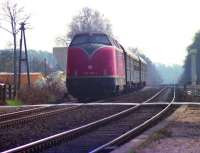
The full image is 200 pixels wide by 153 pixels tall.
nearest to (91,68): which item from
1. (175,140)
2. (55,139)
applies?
(175,140)

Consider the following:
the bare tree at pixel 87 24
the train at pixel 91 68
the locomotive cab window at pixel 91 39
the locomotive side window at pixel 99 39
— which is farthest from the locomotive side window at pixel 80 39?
the bare tree at pixel 87 24

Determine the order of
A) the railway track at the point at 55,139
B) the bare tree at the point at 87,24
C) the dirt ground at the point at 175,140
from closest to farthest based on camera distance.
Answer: the railway track at the point at 55,139 < the dirt ground at the point at 175,140 < the bare tree at the point at 87,24

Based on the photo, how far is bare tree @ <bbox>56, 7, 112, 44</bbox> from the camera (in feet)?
327

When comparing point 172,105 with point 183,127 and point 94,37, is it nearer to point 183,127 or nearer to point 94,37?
point 94,37

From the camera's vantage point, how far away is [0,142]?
1294cm

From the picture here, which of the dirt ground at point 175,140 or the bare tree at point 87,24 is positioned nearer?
the dirt ground at point 175,140

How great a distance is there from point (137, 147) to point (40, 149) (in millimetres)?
1969

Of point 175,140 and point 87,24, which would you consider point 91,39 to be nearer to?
point 175,140

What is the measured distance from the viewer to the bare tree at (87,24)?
99562 mm

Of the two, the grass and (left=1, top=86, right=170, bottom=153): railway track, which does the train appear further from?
(left=1, top=86, right=170, bottom=153): railway track

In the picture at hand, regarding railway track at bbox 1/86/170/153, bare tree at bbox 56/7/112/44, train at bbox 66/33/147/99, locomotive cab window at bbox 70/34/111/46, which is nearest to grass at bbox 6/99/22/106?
train at bbox 66/33/147/99

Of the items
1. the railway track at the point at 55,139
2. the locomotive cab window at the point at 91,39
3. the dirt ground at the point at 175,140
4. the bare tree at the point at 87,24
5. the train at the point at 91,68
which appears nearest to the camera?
the railway track at the point at 55,139

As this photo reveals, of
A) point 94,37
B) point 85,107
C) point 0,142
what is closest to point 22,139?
point 0,142

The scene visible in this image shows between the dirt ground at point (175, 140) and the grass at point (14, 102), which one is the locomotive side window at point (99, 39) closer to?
the grass at point (14, 102)
